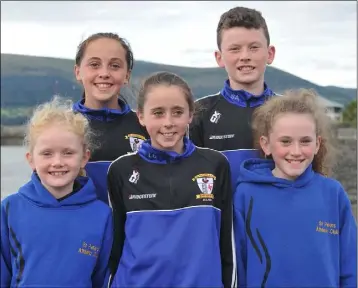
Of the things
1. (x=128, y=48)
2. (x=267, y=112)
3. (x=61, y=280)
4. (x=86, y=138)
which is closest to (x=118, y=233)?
(x=61, y=280)

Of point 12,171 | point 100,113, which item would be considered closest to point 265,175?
point 100,113

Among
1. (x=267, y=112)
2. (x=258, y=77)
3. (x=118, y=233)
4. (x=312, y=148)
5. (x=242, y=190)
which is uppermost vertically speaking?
(x=258, y=77)

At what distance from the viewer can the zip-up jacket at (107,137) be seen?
2.98 meters

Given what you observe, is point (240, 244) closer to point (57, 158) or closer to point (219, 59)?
point (57, 158)

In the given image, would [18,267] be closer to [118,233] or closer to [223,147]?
[118,233]

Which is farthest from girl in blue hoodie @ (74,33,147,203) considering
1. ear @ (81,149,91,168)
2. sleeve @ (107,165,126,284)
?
sleeve @ (107,165,126,284)

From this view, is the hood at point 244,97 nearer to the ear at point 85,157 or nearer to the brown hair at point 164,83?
the brown hair at point 164,83

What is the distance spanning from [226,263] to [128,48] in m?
1.43

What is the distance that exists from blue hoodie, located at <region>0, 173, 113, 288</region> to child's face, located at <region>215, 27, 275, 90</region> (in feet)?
3.61

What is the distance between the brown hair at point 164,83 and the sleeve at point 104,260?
1.99 ft

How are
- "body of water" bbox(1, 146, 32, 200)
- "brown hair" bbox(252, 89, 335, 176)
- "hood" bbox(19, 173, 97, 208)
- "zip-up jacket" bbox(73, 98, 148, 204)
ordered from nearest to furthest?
"hood" bbox(19, 173, 97, 208), "brown hair" bbox(252, 89, 335, 176), "zip-up jacket" bbox(73, 98, 148, 204), "body of water" bbox(1, 146, 32, 200)

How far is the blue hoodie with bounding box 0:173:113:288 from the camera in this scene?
2457 millimetres

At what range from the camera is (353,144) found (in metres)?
10.0

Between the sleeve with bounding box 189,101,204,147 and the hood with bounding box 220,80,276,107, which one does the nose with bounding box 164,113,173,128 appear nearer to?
the sleeve with bounding box 189,101,204,147
